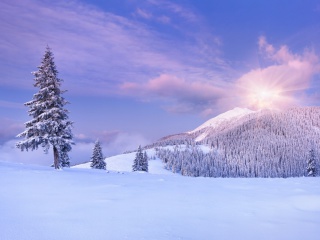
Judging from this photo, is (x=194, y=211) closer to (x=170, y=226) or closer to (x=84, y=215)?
(x=170, y=226)

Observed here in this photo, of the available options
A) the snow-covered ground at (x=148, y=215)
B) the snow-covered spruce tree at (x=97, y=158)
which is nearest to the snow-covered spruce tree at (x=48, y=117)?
the snow-covered ground at (x=148, y=215)

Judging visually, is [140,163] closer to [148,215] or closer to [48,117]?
[48,117]

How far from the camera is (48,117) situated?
85.6ft

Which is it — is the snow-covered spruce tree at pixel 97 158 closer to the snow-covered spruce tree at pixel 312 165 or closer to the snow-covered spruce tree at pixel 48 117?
the snow-covered spruce tree at pixel 48 117

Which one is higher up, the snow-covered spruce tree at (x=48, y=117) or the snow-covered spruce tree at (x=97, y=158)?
the snow-covered spruce tree at (x=48, y=117)

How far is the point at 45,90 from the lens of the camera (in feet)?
84.6

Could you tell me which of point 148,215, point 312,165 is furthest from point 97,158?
point 148,215

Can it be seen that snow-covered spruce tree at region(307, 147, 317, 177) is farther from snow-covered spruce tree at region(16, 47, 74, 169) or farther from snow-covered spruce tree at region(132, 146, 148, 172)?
snow-covered spruce tree at region(16, 47, 74, 169)

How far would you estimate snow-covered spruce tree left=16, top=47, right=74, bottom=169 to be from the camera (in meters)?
25.3

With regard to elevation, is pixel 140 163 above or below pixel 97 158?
below

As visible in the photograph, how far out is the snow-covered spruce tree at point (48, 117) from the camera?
2528 centimetres

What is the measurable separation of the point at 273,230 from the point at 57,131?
23.0 m

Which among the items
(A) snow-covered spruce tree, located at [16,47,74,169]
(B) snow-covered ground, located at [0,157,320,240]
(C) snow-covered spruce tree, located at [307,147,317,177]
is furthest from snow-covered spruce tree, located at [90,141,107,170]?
(C) snow-covered spruce tree, located at [307,147,317,177]

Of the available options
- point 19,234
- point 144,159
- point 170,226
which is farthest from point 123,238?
point 144,159
